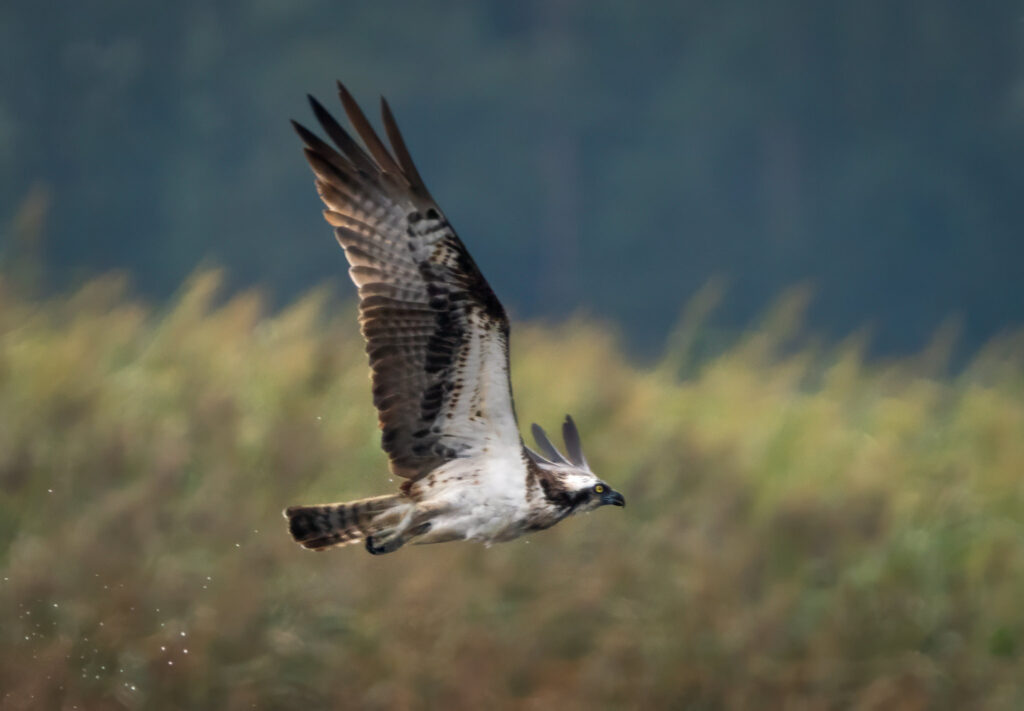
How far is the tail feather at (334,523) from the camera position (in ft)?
15.6

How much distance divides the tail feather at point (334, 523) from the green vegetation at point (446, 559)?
1.20 metres

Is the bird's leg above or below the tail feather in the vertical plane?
below

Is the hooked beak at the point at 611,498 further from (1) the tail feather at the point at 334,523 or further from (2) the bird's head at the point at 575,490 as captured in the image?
(1) the tail feather at the point at 334,523

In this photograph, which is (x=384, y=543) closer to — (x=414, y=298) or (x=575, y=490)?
(x=575, y=490)

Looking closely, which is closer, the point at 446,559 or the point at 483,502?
the point at 483,502

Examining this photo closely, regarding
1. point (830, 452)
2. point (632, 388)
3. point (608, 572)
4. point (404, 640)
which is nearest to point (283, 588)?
point (404, 640)

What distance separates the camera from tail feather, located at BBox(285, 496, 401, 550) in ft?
15.6

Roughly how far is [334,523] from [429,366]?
63 cm

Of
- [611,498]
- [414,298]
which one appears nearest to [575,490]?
[611,498]

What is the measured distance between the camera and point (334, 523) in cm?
477

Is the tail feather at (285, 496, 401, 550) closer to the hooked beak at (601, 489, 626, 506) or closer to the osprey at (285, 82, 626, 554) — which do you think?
the osprey at (285, 82, 626, 554)

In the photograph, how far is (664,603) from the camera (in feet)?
20.8

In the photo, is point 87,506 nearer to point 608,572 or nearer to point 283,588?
point 283,588

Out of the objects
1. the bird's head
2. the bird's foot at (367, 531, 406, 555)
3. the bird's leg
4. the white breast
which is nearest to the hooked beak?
the bird's head
